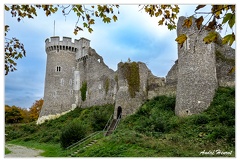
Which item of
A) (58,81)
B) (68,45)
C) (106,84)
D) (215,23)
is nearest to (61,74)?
(58,81)

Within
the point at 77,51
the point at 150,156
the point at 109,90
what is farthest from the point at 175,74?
the point at 77,51

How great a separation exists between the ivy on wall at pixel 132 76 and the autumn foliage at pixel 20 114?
15935 millimetres

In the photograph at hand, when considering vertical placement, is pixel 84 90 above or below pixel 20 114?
above

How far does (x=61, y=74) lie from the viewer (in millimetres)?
32094

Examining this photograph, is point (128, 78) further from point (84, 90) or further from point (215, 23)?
point (215, 23)

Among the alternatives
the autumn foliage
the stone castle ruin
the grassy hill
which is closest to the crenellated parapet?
the stone castle ruin

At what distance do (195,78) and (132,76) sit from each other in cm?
656

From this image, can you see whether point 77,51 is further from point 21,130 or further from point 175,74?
point 175,74

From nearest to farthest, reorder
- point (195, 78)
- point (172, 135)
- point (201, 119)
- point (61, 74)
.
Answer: point (172, 135) → point (201, 119) → point (195, 78) → point (61, 74)

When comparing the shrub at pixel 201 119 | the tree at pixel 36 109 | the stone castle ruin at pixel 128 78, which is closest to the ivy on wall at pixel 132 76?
the stone castle ruin at pixel 128 78

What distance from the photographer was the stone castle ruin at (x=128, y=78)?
51.7 ft

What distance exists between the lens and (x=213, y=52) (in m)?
16.5

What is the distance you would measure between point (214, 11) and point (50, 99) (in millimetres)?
29423

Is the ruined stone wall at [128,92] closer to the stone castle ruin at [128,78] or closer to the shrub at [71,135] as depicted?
the stone castle ruin at [128,78]
